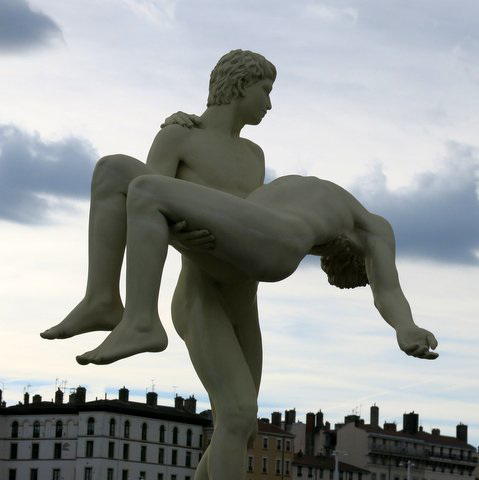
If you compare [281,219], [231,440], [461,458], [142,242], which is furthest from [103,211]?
[461,458]

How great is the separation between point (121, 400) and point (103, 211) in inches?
3052

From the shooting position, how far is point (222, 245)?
783 centimetres

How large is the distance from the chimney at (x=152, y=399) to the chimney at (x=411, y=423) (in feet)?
77.1

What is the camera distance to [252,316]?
859 cm

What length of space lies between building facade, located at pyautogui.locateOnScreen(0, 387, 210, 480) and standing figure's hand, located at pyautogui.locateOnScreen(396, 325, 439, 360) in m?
73.6

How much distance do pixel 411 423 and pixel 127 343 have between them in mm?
97644

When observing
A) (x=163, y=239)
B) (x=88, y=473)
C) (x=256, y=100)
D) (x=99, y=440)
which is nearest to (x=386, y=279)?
(x=256, y=100)

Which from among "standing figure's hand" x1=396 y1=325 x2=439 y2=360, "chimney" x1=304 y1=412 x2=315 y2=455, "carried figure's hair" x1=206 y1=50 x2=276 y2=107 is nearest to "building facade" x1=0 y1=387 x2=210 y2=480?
"chimney" x1=304 y1=412 x2=315 y2=455

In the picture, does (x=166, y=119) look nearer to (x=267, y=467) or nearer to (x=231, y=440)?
(x=231, y=440)

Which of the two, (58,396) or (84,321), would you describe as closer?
(84,321)

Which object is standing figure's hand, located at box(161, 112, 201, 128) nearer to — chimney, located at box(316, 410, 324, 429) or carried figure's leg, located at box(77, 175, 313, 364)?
carried figure's leg, located at box(77, 175, 313, 364)

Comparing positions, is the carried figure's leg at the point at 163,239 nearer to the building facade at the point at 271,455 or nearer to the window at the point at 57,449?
the building facade at the point at 271,455

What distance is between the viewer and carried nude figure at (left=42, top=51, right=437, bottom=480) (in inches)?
306

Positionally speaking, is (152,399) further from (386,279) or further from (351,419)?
(386,279)
